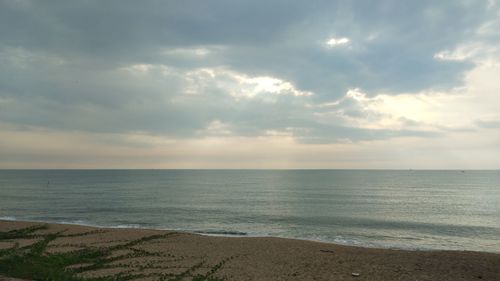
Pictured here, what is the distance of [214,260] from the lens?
22234 millimetres

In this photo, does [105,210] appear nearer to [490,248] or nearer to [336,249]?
[336,249]

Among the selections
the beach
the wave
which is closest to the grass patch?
the beach

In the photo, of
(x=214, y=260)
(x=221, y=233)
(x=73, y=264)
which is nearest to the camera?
(x=73, y=264)

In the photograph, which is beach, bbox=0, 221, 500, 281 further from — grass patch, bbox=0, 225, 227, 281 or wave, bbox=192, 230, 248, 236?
wave, bbox=192, 230, 248, 236

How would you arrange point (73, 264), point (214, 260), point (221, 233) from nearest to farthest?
point (73, 264) < point (214, 260) < point (221, 233)

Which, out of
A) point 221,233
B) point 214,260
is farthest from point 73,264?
point 221,233

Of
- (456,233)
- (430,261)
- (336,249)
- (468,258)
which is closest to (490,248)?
(456,233)

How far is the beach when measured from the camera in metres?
18.8

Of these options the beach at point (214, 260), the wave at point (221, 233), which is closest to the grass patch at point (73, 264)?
the beach at point (214, 260)

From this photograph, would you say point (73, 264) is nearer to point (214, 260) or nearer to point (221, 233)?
point (214, 260)

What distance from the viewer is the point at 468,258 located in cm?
2364

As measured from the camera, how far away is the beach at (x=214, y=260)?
1880 centimetres

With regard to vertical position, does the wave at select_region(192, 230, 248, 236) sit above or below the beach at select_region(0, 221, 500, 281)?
below

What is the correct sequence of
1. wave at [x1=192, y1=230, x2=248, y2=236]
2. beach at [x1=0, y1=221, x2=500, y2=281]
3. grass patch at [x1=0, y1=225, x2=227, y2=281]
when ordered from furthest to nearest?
wave at [x1=192, y1=230, x2=248, y2=236]
beach at [x1=0, y1=221, x2=500, y2=281]
grass patch at [x1=0, y1=225, x2=227, y2=281]
